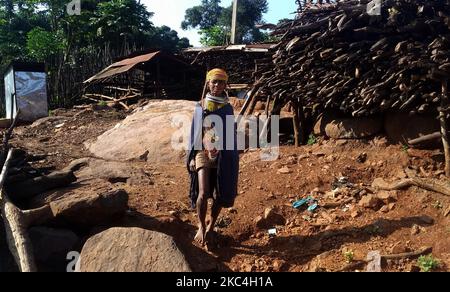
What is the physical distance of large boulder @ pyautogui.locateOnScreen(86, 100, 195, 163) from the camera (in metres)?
6.80

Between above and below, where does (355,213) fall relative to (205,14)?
below

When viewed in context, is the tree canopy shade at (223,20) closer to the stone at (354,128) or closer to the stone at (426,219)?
the stone at (354,128)

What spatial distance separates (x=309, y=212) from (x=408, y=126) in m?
1.75

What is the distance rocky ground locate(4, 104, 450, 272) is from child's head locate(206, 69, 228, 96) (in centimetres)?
128

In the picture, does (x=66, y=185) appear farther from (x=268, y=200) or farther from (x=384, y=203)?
(x=384, y=203)

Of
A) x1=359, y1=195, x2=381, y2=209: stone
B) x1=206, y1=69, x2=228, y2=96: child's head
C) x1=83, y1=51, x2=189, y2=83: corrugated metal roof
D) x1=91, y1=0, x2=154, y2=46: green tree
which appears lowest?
x1=359, y1=195, x2=381, y2=209: stone

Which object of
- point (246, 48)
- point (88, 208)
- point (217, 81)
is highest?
point (246, 48)

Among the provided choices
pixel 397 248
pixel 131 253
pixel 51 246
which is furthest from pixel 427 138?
pixel 51 246

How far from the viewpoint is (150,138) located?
23.9 ft

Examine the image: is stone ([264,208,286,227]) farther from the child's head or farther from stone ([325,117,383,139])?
stone ([325,117,383,139])

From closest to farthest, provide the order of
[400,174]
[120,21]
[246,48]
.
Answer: [400,174] → [246,48] → [120,21]

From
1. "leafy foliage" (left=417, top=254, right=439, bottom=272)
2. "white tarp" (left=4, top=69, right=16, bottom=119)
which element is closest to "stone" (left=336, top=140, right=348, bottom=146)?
"leafy foliage" (left=417, top=254, right=439, bottom=272)

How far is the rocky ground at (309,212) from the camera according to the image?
3.50 m

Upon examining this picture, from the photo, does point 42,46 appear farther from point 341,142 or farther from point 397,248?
point 397,248
